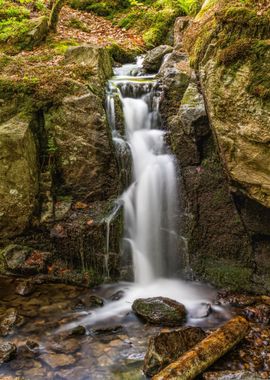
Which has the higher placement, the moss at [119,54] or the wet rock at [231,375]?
the moss at [119,54]

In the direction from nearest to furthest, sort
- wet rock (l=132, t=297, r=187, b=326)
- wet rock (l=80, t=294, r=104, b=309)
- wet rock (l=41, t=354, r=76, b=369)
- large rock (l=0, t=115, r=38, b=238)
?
wet rock (l=41, t=354, r=76, b=369)
wet rock (l=132, t=297, r=187, b=326)
wet rock (l=80, t=294, r=104, b=309)
large rock (l=0, t=115, r=38, b=238)

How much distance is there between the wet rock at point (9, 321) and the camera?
493 cm

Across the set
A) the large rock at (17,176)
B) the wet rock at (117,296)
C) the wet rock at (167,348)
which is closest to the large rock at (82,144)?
the large rock at (17,176)

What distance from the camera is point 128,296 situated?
606 cm

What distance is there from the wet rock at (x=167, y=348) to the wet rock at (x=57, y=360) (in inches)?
36.2

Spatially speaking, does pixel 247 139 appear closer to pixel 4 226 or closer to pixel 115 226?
→ pixel 115 226

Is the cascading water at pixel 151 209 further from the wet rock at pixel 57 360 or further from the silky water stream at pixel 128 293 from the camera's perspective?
the wet rock at pixel 57 360

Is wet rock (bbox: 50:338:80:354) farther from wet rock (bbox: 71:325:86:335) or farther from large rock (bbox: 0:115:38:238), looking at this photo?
large rock (bbox: 0:115:38:238)

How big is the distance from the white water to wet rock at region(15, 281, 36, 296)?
1.33 meters

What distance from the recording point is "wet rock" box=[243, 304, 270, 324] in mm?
5152

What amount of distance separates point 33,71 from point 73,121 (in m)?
1.66

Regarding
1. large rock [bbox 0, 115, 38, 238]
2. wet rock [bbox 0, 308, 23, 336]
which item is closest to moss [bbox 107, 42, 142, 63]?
large rock [bbox 0, 115, 38, 238]

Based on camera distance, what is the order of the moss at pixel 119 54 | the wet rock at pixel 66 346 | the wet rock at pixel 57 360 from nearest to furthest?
the wet rock at pixel 57 360 < the wet rock at pixel 66 346 < the moss at pixel 119 54

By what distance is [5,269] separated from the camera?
6.57m
